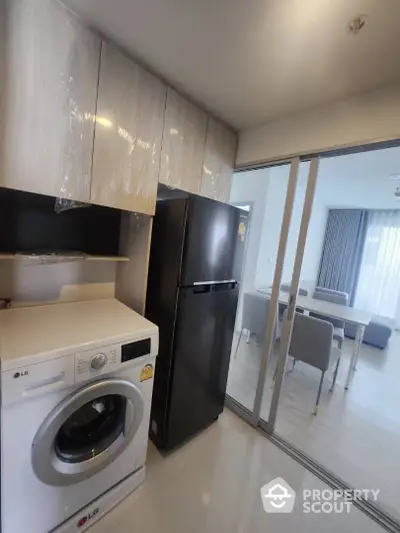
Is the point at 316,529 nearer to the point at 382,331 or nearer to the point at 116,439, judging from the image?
the point at 116,439

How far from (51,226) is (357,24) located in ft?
5.76

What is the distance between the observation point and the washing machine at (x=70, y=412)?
940mm

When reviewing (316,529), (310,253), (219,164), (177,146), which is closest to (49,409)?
(316,529)

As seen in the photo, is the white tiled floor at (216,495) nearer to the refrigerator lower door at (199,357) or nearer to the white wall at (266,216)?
the refrigerator lower door at (199,357)

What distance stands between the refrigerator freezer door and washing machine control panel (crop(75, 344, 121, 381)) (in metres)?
0.52

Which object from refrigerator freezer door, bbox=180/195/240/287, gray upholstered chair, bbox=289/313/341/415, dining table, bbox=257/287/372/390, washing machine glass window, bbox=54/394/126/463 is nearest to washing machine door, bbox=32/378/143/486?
washing machine glass window, bbox=54/394/126/463

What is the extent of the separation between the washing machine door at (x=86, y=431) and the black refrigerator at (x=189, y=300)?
12.2 inches

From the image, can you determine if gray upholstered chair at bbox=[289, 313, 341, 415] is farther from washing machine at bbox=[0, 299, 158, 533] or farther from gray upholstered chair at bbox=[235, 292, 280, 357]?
washing machine at bbox=[0, 299, 158, 533]

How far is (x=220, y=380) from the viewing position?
1.86 meters

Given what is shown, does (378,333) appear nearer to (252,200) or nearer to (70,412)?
(252,200)

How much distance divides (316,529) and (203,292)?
1371mm

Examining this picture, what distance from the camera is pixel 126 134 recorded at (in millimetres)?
1375

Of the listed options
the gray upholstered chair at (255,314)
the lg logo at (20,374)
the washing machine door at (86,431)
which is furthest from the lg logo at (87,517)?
the gray upholstered chair at (255,314)

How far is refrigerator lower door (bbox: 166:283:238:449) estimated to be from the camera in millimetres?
1519
